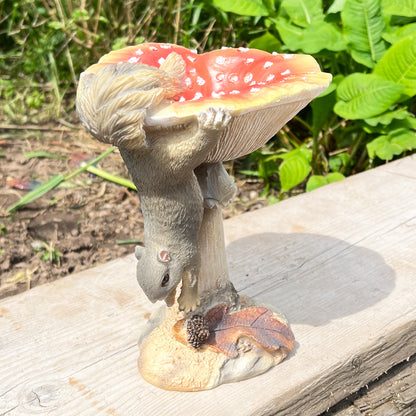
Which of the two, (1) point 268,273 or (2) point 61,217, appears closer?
(1) point 268,273

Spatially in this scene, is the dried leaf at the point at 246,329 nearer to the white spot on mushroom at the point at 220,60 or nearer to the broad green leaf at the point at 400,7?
the white spot on mushroom at the point at 220,60

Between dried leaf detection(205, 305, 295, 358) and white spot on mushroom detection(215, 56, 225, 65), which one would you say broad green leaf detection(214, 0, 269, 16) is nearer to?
white spot on mushroom detection(215, 56, 225, 65)

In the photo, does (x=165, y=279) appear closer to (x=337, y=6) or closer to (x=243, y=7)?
(x=243, y=7)

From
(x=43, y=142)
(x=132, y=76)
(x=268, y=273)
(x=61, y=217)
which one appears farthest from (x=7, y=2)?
(x=132, y=76)

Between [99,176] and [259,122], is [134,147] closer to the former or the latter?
[259,122]

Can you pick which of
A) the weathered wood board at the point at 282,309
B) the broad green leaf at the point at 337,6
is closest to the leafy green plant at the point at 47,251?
the weathered wood board at the point at 282,309

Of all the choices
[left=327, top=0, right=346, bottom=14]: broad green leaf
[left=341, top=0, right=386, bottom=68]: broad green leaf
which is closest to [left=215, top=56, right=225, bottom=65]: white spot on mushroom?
[left=341, top=0, right=386, bottom=68]: broad green leaf
